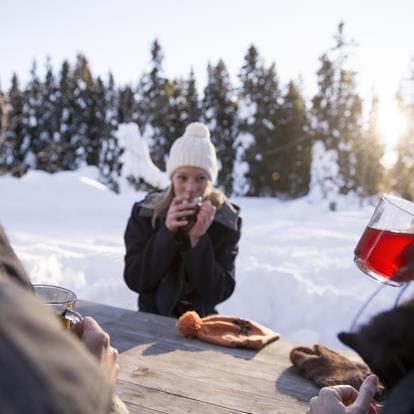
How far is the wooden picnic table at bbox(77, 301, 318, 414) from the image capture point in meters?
1.48

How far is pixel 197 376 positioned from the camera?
170 centimetres

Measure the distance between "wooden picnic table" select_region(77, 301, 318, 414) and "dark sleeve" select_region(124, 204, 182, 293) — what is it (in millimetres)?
564

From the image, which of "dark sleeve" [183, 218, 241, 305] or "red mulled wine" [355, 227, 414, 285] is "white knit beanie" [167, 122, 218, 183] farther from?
"red mulled wine" [355, 227, 414, 285]

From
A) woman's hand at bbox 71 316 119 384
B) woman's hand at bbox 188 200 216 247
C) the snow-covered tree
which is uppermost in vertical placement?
woman's hand at bbox 71 316 119 384

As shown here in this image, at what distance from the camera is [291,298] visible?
5113 millimetres

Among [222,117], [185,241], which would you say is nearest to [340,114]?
[222,117]

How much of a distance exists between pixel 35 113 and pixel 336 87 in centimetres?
1903

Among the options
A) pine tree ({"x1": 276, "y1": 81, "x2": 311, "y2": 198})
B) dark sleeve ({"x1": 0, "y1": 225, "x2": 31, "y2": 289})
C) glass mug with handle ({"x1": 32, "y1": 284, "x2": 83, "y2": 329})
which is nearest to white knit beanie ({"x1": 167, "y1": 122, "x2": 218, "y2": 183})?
glass mug with handle ({"x1": 32, "y1": 284, "x2": 83, "y2": 329})

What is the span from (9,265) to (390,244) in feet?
3.53

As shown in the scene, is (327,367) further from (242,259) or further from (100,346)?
(242,259)

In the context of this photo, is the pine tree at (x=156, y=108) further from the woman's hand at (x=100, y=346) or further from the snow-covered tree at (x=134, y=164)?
the woman's hand at (x=100, y=346)

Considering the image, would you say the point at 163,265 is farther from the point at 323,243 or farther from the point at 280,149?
the point at 280,149

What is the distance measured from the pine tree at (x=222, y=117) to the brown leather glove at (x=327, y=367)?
24.9 m

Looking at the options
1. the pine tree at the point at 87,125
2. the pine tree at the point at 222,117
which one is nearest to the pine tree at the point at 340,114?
the pine tree at the point at 222,117
